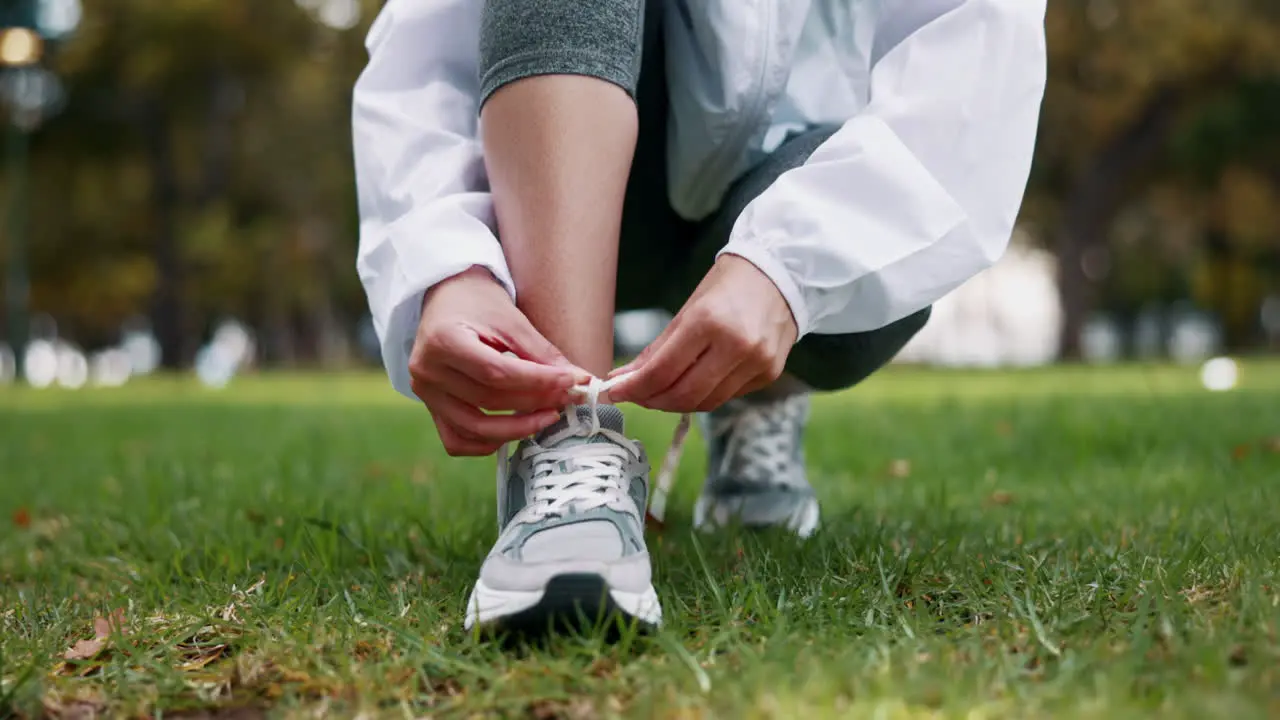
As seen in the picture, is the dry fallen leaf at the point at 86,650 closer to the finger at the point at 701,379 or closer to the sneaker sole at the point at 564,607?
the sneaker sole at the point at 564,607

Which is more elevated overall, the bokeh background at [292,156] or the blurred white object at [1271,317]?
the bokeh background at [292,156]

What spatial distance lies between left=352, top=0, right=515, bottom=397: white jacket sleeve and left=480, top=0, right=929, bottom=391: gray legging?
144mm

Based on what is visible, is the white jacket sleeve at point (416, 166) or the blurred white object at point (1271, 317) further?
the blurred white object at point (1271, 317)

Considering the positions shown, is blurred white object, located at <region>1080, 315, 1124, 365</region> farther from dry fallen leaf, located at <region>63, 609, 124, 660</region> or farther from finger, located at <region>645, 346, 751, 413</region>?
dry fallen leaf, located at <region>63, 609, 124, 660</region>

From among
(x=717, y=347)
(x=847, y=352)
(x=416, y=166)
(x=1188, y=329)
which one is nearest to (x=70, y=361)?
(x=1188, y=329)

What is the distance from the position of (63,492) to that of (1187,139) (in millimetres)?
17334

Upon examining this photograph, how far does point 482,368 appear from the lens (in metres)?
1.26

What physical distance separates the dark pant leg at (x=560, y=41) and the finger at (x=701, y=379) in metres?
0.44

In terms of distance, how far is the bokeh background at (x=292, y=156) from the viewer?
50.3 feet

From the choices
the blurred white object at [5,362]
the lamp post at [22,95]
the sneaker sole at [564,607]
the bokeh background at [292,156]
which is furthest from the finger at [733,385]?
the blurred white object at [5,362]

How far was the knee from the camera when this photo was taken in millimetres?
1737

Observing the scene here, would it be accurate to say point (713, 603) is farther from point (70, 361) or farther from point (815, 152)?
point (70, 361)

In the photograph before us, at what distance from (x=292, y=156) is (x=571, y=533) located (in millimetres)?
21308

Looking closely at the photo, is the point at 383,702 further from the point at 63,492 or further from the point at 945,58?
the point at 63,492
